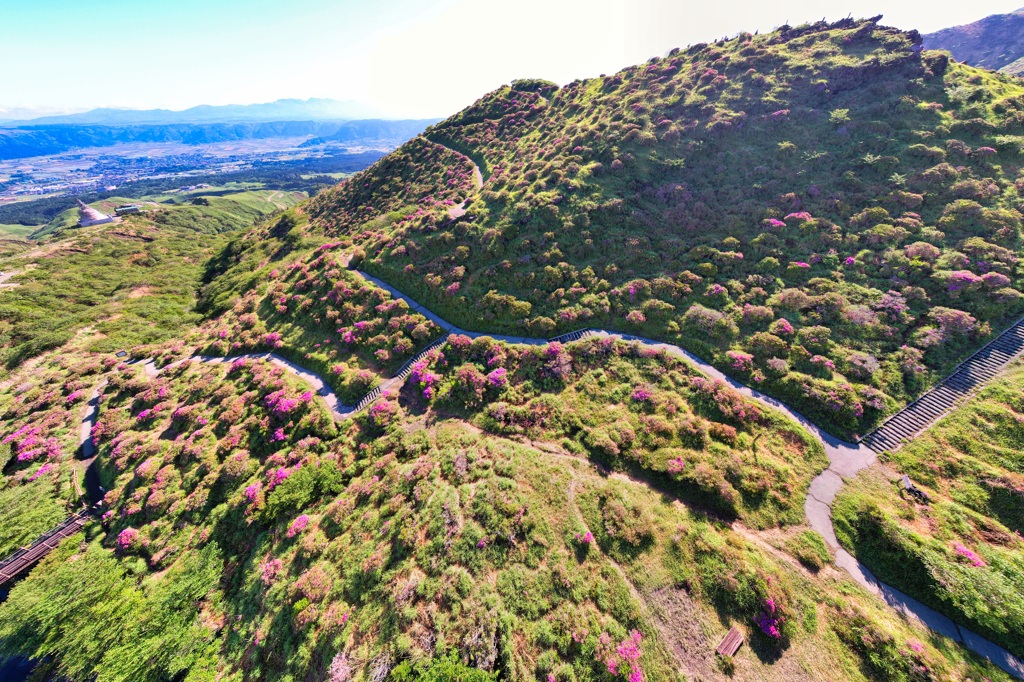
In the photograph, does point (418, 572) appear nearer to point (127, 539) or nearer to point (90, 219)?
point (127, 539)

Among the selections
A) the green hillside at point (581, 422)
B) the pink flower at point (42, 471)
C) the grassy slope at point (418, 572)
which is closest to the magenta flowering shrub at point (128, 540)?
the grassy slope at point (418, 572)

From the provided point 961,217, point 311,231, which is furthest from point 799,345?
point 311,231

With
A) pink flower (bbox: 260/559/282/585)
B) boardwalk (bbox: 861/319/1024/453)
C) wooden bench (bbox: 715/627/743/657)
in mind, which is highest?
boardwalk (bbox: 861/319/1024/453)

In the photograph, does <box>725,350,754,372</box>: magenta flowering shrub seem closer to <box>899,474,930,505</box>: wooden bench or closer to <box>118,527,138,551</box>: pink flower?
<box>899,474,930,505</box>: wooden bench

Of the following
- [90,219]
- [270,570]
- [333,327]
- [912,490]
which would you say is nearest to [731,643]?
[912,490]

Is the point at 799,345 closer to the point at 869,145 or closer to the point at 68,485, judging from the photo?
the point at 869,145

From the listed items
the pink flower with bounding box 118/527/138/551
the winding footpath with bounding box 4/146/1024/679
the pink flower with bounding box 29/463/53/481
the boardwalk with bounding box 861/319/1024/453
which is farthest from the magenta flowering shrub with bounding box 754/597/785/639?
the pink flower with bounding box 29/463/53/481
